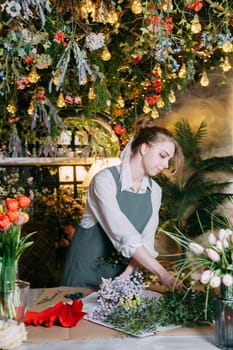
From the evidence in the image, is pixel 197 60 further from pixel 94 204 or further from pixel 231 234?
pixel 231 234

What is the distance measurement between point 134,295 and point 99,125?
161 inches

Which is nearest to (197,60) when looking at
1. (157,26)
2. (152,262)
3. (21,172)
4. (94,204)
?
(157,26)

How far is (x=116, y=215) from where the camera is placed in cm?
240

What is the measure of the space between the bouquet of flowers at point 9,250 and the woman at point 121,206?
0.76 m

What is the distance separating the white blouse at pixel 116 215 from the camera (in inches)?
91.0

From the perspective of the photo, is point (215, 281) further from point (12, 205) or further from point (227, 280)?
point (12, 205)

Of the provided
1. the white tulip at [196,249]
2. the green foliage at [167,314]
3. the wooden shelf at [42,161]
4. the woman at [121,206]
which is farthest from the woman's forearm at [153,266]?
the wooden shelf at [42,161]

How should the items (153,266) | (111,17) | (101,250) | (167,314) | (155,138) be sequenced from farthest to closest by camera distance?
(111,17)
(101,250)
(155,138)
(153,266)
(167,314)

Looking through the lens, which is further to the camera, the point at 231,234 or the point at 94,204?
the point at 94,204

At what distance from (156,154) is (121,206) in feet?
1.01

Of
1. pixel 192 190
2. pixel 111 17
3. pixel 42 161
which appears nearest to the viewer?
pixel 111 17

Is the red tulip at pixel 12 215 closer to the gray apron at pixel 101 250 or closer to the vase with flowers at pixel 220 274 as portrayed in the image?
the vase with flowers at pixel 220 274

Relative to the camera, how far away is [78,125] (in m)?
5.80

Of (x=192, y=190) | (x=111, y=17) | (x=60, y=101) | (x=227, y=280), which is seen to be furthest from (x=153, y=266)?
(x=192, y=190)
